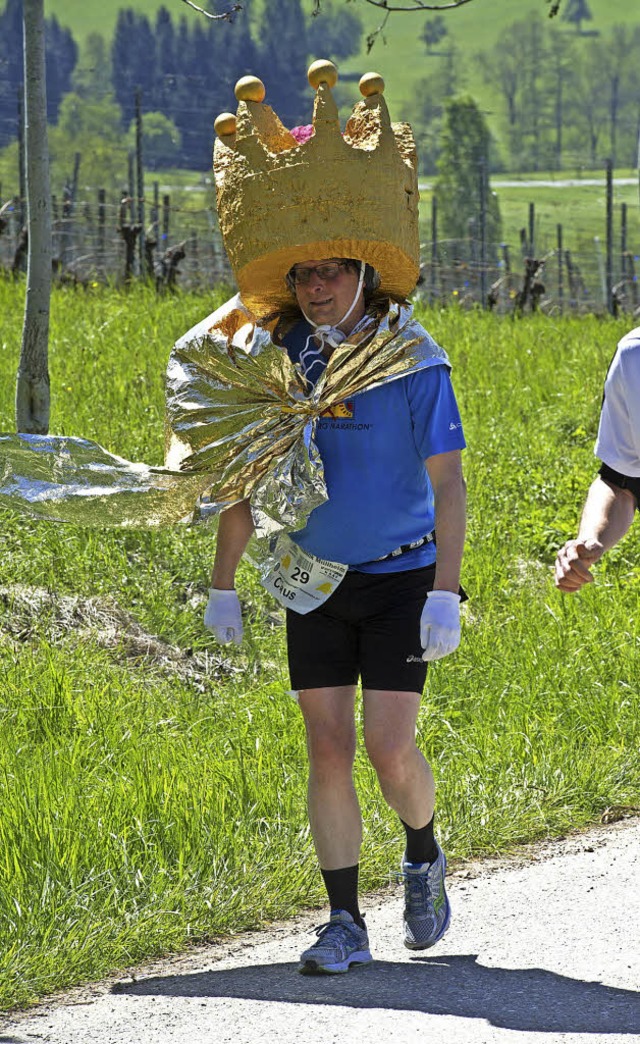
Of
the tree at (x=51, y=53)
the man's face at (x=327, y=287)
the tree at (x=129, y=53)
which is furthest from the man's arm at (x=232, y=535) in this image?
the tree at (x=129, y=53)

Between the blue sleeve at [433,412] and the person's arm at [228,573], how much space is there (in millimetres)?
591

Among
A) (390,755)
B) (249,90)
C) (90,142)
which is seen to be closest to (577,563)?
(390,755)

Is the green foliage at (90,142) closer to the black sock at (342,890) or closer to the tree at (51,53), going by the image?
the tree at (51,53)

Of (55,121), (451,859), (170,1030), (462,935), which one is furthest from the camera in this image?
(55,121)

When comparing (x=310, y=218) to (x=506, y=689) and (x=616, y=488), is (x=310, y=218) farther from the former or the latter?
(x=506, y=689)

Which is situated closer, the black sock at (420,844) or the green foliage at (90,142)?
the black sock at (420,844)

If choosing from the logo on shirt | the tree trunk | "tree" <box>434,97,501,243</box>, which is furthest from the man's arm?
"tree" <box>434,97,501,243</box>

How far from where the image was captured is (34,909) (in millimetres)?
4062

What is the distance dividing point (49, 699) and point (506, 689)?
5.93 feet

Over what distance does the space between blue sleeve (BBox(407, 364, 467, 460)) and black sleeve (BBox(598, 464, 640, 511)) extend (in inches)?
14.9

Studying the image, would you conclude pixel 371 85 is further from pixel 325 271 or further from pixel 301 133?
pixel 325 271

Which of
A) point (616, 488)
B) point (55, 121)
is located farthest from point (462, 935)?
point (55, 121)

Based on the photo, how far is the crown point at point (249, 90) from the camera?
13.6 ft

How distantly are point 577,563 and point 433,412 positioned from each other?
535mm
